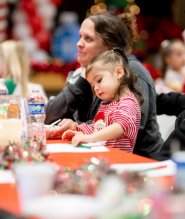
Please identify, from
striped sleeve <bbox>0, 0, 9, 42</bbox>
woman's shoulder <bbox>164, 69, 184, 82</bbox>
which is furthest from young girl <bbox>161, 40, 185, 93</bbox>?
striped sleeve <bbox>0, 0, 9, 42</bbox>

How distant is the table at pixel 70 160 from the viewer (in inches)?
24.3

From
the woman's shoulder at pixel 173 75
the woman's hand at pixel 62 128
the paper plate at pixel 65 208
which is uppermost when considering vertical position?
the paper plate at pixel 65 208

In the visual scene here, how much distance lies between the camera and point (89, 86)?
1.97 m

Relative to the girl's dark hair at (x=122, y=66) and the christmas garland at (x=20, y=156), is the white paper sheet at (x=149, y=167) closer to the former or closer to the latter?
the christmas garland at (x=20, y=156)

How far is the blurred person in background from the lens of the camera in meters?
3.26

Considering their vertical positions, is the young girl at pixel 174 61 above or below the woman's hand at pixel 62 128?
below

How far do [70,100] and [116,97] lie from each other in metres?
0.48

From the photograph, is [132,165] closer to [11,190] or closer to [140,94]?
[11,190]

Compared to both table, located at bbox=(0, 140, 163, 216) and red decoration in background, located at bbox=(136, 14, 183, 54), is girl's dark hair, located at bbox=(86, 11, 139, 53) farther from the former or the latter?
red decoration in background, located at bbox=(136, 14, 183, 54)

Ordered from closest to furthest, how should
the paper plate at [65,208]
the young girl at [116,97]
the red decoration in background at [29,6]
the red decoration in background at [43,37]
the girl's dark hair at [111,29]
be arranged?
the paper plate at [65,208], the young girl at [116,97], the girl's dark hair at [111,29], the red decoration in background at [29,6], the red decoration in background at [43,37]

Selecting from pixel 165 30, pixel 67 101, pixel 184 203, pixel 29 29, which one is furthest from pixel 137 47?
pixel 184 203

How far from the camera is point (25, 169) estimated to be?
1.90 feet

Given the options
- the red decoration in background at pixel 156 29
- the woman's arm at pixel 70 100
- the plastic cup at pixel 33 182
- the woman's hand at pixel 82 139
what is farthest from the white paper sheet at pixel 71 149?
the red decoration in background at pixel 156 29

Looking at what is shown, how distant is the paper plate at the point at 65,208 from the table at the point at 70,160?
8 cm
